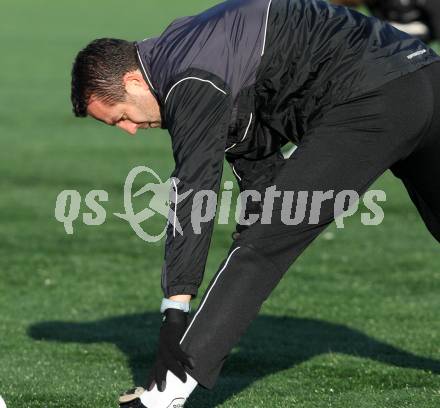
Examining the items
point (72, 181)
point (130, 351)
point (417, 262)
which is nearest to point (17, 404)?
point (130, 351)

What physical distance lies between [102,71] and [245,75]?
1.97ft

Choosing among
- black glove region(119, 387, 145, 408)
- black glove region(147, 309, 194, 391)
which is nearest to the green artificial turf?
black glove region(119, 387, 145, 408)

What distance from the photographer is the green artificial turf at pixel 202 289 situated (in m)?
6.30

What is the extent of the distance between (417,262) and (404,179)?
15.3 ft

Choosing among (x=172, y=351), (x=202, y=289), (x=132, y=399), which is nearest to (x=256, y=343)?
(x=202, y=289)

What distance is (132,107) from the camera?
4969 mm

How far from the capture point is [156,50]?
16.3ft

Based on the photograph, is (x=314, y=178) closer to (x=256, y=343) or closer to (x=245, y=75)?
(x=245, y=75)

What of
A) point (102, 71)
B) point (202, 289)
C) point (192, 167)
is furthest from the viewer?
point (202, 289)

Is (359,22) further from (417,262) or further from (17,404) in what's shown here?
(417,262)

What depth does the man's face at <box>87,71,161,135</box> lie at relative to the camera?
493 cm

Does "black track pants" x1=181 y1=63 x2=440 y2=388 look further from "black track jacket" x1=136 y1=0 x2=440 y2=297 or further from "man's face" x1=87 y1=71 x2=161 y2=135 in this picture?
"man's face" x1=87 y1=71 x2=161 y2=135

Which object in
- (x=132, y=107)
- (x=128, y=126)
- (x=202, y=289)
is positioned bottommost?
(x=202, y=289)

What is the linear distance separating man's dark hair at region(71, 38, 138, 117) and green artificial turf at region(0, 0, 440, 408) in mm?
1773
